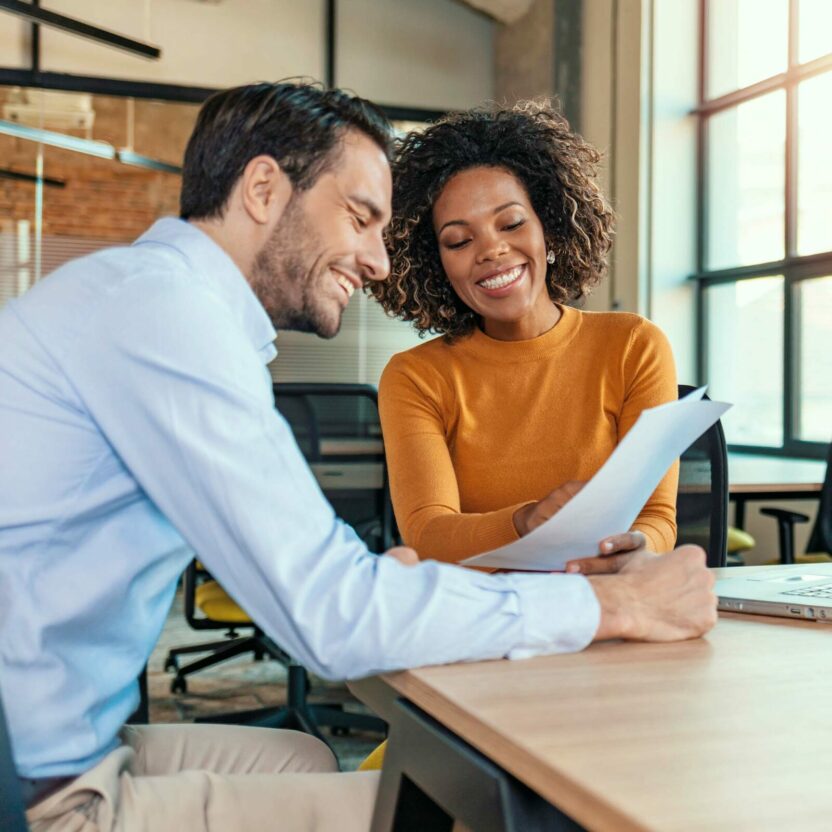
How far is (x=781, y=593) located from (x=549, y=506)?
12.0 inches

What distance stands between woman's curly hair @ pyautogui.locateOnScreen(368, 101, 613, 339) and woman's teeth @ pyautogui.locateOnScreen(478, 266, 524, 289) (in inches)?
5.2

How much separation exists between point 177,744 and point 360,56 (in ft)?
19.6

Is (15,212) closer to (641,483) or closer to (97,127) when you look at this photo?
(97,127)

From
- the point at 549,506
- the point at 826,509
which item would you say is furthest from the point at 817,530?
the point at 549,506

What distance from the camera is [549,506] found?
1.38 m

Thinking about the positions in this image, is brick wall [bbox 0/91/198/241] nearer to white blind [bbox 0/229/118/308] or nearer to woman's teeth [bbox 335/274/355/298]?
white blind [bbox 0/229/118/308]

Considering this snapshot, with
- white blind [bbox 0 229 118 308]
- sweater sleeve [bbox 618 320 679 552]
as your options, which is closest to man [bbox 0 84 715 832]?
sweater sleeve [bbox 618 320 679 552]

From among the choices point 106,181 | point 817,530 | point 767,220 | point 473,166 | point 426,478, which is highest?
point 106,181

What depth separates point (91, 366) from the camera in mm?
957

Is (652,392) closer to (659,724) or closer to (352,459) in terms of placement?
(659,724)

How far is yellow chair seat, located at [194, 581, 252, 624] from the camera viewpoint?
3107 mm

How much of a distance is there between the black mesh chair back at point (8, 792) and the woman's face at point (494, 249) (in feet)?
4.01

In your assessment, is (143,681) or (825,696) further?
(143,681)

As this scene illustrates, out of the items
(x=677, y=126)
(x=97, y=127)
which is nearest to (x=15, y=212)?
(x=97, y=127)
